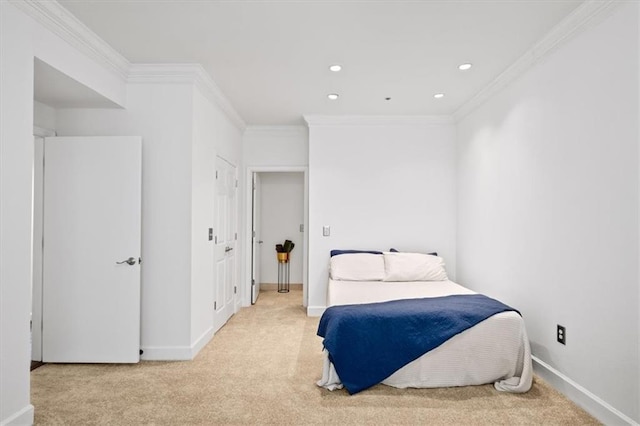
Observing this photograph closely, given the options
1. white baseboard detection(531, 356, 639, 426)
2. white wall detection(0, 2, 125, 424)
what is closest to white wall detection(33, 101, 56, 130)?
white wall detection(0, 2, 125, 424)

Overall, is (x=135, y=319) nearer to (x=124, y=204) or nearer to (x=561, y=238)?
(x=124, y=204)

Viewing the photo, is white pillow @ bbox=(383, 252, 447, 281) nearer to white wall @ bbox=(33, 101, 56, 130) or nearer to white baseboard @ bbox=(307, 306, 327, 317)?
white baseboard @ bbox=(307, 306, 327, 317)

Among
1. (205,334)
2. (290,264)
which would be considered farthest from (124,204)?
(290,264)

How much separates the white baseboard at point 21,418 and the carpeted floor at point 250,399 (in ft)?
0.34

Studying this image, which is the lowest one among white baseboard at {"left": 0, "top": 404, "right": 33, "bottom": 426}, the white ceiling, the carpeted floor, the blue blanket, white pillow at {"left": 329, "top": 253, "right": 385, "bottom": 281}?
the carpeted floor

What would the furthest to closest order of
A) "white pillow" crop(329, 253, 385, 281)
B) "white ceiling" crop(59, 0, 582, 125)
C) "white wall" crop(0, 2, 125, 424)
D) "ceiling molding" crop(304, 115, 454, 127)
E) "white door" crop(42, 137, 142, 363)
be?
"ceiling molding" crop(304, 115, 454, 127) → "white pillow" crop(329, 253, 385, 281) → "white door" crop(42, 137, 142, 363) → "white ceiling" crop(59, 0, 582, 125) → "white wall" crop(0, 2, 125, 424)

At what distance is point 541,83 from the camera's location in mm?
2889

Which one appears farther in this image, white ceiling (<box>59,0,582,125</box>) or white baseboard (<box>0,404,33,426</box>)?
white ceiling (<box>59,0,582,125</box>)

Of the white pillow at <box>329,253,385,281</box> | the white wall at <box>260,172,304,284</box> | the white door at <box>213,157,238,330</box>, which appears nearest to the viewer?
the white door at <box>213,157,238,330</box>

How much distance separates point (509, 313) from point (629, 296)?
0.81 meters

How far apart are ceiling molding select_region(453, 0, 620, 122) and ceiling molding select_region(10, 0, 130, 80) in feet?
10.8

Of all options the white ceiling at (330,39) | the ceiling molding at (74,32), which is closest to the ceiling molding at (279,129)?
the white ceiling at (330,39)

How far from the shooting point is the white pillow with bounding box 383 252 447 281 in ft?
13.8

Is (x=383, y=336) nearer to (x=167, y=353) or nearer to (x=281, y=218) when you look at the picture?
(x=167, y=353)
